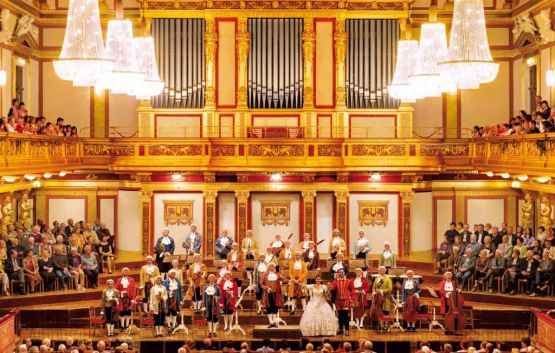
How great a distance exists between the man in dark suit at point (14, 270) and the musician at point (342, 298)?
6577 mm

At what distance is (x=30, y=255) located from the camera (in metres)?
21.0

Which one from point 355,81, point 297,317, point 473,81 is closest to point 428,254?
point 355,81

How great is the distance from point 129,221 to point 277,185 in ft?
14.3

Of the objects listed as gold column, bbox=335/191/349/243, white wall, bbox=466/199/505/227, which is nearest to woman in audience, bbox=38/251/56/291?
gold column, bbox=335/191/349/243

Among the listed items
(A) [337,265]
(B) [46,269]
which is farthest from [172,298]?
(A) [337,265]

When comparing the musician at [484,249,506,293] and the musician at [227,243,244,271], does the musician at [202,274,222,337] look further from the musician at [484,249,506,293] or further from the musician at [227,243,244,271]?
the musician at [484,249,506,293]

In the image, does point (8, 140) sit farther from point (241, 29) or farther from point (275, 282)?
point (241, 29)

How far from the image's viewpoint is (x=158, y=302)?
19.3 meters

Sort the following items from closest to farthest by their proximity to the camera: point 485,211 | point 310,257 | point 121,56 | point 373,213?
point 121,56
point 310,257
point 373,213
point 485,211

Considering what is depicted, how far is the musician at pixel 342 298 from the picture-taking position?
19.4m

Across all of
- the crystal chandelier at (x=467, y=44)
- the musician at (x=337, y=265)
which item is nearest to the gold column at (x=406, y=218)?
the musician at (x=337, y=265)

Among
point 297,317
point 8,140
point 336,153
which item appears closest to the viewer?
point 8,140

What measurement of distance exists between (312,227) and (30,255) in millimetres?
8192

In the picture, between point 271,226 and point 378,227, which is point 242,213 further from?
point 378,227
